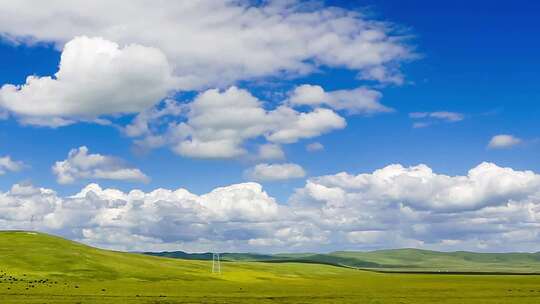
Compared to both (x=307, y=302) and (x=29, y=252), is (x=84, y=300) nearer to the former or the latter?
(x=307, y=302)

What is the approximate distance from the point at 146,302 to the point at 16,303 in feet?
54.0

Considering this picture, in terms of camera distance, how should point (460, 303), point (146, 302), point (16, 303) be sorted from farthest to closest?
point (460, 303) → point (146, 302) → point (16, 303)

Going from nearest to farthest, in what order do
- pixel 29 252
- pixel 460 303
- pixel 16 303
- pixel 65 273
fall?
pixel 16 303 → pixel 460 303 → pixel 65 273 → pixel 29 252

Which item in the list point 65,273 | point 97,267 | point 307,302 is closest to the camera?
point 307,302

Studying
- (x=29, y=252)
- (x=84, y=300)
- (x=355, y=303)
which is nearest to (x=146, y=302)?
(x=84, y=300)

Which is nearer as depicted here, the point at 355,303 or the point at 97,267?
the point at 355,303

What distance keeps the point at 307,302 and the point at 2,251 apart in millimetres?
131805

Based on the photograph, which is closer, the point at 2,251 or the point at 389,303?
the point at 389,303

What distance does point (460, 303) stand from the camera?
94438 millimetres

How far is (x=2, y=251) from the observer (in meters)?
187

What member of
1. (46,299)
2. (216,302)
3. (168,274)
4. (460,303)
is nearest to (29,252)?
(168,274)

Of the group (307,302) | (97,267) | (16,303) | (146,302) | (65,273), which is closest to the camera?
(16,303)

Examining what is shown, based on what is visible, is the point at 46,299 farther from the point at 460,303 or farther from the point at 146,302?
the point at 460,303

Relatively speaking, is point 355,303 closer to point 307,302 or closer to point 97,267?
point 307,302
